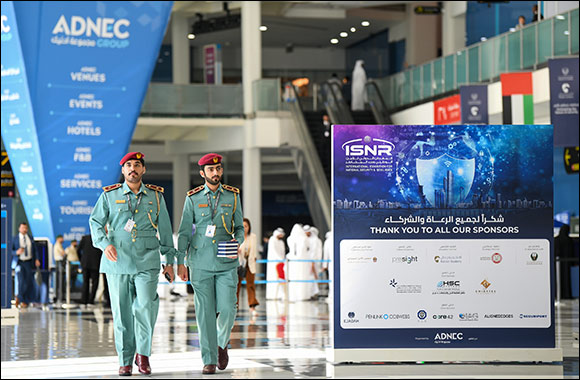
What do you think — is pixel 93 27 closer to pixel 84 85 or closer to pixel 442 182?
pixel 84 85

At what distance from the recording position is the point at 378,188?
368 inches

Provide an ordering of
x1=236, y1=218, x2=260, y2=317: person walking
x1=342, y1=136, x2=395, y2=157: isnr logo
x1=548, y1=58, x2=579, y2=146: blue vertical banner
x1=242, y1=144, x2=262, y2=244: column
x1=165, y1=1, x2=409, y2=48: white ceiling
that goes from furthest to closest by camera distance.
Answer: x1=165, y1=1, x2=409, y2=48: white ceiling < x1=242, y1=144, x2=262, y2=244: column < x1=548, y1=58, x2=579, y2=146: blue vertical banner < x1=236, y1=218, x2=260, y2=317: person walking < x1=342, y1=136, x2=395, y2=157: isnr logo

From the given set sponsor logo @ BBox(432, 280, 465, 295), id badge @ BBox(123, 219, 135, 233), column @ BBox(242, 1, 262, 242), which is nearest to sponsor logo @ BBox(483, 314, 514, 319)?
sponsor logo @ BBox(432, 280, 465, 295)

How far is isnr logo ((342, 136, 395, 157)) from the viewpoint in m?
9.33

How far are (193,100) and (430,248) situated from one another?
80.3ft

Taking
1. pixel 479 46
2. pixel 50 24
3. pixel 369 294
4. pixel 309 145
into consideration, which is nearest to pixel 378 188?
pixel 369 294

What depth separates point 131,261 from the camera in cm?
879

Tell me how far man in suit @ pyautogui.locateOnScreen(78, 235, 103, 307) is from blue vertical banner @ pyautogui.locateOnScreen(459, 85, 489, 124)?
8.39 metres

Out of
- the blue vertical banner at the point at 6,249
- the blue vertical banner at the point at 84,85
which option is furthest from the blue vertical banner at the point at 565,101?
the blue vertical banner at the point at 6,249

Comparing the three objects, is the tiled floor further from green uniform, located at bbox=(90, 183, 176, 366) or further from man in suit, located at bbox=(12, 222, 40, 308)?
man in suit, located at bbox=(12, 222, 40, 308)

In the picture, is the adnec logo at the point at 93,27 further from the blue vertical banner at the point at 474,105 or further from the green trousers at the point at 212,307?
the green trousers at the point at 212,307

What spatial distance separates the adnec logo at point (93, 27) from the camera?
883 inches

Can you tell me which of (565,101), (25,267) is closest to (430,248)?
(565,101)

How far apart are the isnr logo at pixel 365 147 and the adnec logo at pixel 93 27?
14185 millimetres
